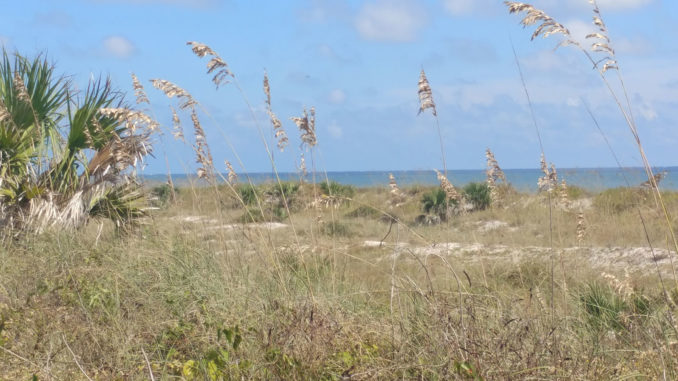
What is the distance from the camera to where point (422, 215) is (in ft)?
60.1

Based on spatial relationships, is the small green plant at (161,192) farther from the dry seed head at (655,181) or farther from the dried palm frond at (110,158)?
the dry seed head at (655,181)

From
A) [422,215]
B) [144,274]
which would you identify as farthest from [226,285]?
[422,215]

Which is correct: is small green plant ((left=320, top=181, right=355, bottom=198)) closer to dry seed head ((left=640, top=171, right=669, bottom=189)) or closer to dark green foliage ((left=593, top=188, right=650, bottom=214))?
dark green foliage ((left=593, top=188, right=650, bottom=214))

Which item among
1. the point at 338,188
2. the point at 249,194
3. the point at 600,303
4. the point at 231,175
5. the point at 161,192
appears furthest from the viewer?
the point at 161,192

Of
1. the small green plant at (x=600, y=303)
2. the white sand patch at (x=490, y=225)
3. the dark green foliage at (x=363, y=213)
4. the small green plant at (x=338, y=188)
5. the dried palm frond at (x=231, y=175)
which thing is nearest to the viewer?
the small green plant at (x=600, y=303)

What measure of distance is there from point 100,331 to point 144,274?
1.36 metres

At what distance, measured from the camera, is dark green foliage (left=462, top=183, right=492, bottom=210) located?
1869cm

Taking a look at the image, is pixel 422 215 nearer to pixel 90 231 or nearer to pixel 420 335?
pixel 90 231

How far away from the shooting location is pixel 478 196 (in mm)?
18906

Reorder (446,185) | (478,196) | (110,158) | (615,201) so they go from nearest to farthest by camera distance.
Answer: (446,185) < (110,158) < (615,201) < (478,196)

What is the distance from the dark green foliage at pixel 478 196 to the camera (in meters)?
18.7

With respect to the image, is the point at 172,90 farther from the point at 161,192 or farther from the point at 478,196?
the point at 161,192

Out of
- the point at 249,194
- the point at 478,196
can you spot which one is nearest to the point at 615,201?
the point at 478,196

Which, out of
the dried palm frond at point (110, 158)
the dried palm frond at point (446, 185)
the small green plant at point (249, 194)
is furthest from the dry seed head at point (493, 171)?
the dried palm frond at point (110, 158)
